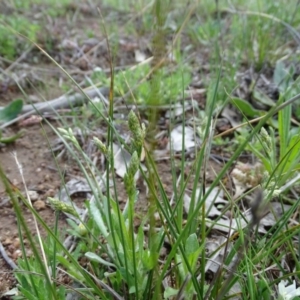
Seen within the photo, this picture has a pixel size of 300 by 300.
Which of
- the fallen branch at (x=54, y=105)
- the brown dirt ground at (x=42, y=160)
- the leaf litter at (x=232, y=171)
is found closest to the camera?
the leaf litter at (x=232, y=171)

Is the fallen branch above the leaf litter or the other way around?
above

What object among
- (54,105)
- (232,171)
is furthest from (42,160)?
(232,171)

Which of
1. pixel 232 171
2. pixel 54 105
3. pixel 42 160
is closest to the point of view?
pixel 232 171

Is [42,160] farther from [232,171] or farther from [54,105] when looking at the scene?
[232,171]

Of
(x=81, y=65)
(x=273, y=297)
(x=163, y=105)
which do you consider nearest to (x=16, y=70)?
(x=81, y=65)

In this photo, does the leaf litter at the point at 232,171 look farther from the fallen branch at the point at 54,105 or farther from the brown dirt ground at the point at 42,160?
the fallen branch at the point at 54,105

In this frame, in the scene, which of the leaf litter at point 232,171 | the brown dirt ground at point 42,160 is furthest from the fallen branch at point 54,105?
the leaf litter at point 232,171

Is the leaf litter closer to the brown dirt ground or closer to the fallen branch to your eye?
the brown dirt ground

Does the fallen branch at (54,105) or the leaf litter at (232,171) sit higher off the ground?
the fallen branch at (54,105)

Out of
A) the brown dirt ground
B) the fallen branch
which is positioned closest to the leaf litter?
the brown dirt ground

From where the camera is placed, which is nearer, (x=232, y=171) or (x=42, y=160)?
(x=232, y=171)

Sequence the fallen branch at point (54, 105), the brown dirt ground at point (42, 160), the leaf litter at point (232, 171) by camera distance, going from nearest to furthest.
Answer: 1. the leaf litter at point (232, 171)
2. the brown dirt ground at point (42, 160)
3. the fallen branch at point (54, 105)

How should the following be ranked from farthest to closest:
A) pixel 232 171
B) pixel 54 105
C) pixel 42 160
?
pixel 54 105 < pixel 42 160 < pixel 232 171
